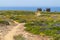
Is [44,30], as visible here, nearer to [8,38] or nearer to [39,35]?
[39,35]

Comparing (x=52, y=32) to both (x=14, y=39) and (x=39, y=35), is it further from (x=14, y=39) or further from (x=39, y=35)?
(x=14, y=39)

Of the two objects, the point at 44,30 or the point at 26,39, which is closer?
the point at 26,39

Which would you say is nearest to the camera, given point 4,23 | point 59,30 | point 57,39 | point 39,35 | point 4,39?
point 57,39

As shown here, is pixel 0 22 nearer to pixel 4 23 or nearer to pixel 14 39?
pixel 4 23

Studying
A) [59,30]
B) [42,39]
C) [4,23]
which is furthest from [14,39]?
[4,23]

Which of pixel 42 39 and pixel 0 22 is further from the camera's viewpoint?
pixel 0 22

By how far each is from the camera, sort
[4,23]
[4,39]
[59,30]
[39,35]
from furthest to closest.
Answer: [4,23] → [59,30] → [39,35] → [4,39]

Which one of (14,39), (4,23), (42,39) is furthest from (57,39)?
(4,23)

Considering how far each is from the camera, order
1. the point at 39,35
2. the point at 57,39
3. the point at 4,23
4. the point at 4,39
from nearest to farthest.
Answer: the point at 57,39 → the point at 4,39 → the point at 39,35 → the point at 4,23
